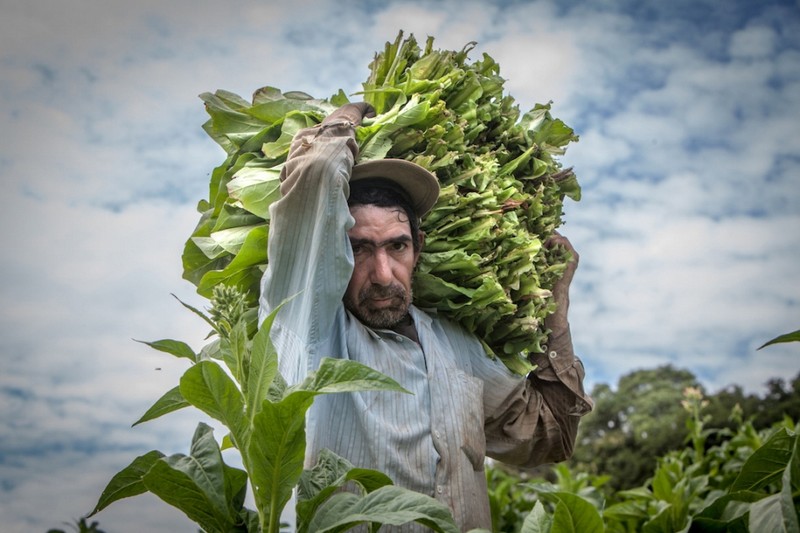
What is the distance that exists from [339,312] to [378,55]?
1.14 meters

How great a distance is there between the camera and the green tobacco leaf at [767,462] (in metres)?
1.87

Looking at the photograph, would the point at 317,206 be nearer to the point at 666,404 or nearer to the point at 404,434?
the point at 404,434

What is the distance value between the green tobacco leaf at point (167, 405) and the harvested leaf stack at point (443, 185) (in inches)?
37.5

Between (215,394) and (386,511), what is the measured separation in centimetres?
48

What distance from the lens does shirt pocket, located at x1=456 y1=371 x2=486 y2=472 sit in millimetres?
2904

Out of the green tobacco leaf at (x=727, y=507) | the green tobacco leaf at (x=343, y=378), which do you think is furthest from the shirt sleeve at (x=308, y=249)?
the green tobacco leaf at (x=727, y=507)

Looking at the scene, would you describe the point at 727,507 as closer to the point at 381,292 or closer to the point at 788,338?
the point at 788,338

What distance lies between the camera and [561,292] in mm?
3537

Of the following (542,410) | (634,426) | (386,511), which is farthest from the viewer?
(634,426)

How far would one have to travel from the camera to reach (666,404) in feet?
75.1

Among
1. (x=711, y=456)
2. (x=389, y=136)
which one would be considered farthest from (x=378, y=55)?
(x=711, y=456)

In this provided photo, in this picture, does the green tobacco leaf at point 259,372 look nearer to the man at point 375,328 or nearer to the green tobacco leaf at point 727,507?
the man at point 375,328

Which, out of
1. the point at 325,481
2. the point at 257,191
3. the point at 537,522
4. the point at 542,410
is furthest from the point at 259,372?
the point at 542,410

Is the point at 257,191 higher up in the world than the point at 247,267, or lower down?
higher up
